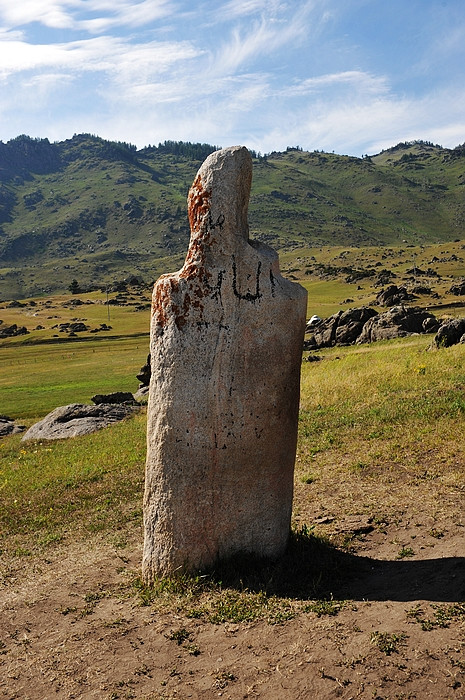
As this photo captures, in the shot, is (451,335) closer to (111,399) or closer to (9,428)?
(111,399)

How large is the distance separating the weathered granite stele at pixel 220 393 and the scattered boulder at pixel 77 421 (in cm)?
1967

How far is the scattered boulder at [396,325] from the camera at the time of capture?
41.8 meters

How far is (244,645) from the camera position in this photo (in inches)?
268

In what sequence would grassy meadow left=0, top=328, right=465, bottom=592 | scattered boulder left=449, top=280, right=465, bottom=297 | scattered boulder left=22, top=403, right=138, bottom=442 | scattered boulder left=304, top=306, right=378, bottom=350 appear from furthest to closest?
scattered boulder left=449, top=280, right=465, bottom=297
scattered boulder left=304, top=306, right=378, bottom=350
scattered boulder left=22, top=403, right=138, bottom=442
grassy meadow left=0, top=328, right=465, bottom=592

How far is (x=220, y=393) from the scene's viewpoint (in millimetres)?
8500

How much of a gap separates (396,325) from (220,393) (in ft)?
118

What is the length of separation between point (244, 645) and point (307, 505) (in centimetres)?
521

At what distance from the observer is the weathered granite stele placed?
8500 mm

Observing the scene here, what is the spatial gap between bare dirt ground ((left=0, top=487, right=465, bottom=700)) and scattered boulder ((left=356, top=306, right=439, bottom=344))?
33322mm

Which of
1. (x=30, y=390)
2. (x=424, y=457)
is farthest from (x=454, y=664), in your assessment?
(x=30, y=390)

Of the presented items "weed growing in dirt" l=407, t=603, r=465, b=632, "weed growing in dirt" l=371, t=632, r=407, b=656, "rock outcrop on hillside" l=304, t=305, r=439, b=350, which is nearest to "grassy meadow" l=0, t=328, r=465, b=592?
"weed growing in dirt" l=407, t=603, r=465, b=632

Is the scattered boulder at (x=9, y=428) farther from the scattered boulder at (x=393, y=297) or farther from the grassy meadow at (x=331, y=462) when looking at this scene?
the scattered boulder at (x=393, y=297)

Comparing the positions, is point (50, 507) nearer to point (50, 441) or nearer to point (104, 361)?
point (50, 441)

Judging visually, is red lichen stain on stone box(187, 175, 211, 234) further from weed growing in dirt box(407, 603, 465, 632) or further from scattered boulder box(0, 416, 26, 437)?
scattered boulder box(0, 416, 26, 437)
